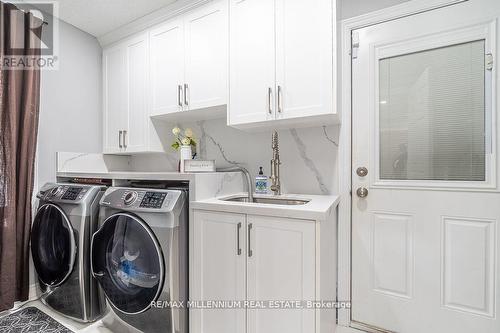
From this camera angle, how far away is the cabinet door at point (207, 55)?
1.75 meters

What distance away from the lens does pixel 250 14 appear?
161 centimetres

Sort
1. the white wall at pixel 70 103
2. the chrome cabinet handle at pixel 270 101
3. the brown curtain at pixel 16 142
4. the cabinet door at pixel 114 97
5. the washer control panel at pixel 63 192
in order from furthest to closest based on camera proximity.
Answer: the cabinet door at pixel 114 97, the white wall at pixel 70 103, the brown curtain at pixel 16 142, the washer control panel at pixel 63 192, the chrome cabinet handle at pixel 270 101

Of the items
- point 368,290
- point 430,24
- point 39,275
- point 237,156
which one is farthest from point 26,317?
point 430,24

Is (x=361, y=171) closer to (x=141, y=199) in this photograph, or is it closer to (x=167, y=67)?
(x=141, y=199)

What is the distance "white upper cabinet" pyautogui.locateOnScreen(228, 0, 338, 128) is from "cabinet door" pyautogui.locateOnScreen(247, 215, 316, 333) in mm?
700

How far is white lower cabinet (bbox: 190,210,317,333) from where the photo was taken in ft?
3.71

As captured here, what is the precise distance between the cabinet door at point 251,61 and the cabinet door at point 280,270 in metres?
0.74

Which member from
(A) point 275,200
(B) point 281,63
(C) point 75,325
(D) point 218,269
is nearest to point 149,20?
(B) point 281,63

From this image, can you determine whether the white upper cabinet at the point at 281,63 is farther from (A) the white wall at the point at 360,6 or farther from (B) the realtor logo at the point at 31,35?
(B) the realtor logo at the point at 31,35

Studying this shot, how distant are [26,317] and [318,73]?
8.69ft

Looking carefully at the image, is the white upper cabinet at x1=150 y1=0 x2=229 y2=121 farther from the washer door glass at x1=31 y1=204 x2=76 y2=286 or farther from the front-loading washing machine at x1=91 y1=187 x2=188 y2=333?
the washer door glass at x1=31 y1=204 x2=76 y2=286

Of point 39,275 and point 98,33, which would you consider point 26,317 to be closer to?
point 39,275

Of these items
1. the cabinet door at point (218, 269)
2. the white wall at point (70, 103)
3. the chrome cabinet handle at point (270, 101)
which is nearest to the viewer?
the cabinet door at point (218, 269)

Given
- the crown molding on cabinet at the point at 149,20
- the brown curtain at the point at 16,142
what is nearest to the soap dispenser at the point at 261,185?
the crown molding on cabinet at the point at 149,20
